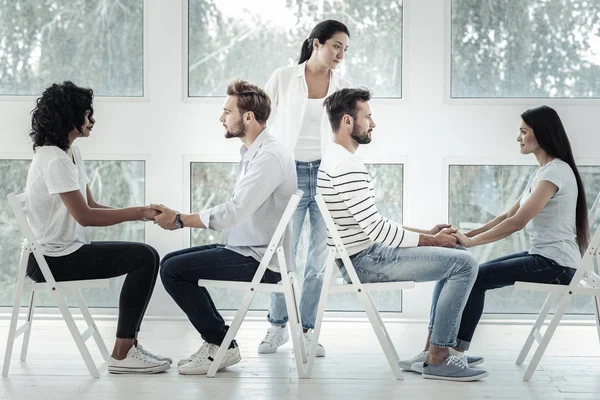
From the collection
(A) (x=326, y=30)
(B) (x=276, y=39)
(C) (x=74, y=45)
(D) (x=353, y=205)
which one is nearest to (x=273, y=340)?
(D) (x=353, y=205)

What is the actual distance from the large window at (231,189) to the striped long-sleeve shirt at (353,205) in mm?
1089

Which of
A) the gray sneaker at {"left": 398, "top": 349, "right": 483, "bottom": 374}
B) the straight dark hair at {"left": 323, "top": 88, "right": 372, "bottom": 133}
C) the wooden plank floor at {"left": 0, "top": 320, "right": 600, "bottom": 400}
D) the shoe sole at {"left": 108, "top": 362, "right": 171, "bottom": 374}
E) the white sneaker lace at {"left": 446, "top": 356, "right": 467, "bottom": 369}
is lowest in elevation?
the wooden plank floor at {"left": 0, "top": 320, "right": 600, "bottom": 400}

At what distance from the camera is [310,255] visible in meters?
3.75

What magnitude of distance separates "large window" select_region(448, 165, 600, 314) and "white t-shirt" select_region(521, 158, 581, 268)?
85 centimetres

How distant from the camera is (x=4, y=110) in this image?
4.30 m

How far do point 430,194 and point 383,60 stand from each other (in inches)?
28.3

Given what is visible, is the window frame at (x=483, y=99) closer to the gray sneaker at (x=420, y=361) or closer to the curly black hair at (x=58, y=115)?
the gray sneaker at (x=420, y=361)

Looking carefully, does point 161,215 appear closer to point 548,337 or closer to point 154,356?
point 154,356

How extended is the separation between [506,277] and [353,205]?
735 millimetres

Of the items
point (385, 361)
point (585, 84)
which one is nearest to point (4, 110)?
point (385, 361)

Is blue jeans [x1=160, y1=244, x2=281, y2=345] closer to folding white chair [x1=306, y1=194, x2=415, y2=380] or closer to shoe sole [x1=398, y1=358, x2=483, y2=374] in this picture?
folding white chair [x1=306, y1=194, x2=415, y2=380]

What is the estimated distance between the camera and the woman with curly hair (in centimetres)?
→ 323

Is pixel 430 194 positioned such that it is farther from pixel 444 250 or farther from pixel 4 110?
pixel 4 110

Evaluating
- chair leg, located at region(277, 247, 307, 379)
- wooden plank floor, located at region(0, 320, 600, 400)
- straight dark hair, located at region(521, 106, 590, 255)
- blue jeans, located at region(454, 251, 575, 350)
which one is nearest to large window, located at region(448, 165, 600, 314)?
wooden plank floor, located at region(0, 320, 600, 400)
